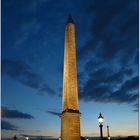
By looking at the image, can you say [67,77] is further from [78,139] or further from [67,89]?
[78,139]

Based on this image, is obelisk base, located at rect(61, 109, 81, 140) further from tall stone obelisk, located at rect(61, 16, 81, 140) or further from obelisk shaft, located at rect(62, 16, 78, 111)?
obelisk shaft, located at rect(62, 16, 78, 111)

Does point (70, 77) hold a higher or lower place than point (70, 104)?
higher

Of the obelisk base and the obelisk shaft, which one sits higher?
the obelisk shaft

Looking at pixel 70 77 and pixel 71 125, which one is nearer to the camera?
pixel 71 125

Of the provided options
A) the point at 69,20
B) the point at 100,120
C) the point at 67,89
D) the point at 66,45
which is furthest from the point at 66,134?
the point at 69,20

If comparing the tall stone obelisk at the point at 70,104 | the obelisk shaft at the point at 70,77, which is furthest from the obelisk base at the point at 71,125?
the obelisk shaft at the point at 70,77

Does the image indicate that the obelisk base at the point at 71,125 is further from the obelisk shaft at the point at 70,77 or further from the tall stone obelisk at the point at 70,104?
the obelisk shaft at the point at 70,77

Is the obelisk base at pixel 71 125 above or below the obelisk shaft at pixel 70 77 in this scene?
below

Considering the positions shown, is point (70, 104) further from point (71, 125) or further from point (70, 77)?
point (70, 77)

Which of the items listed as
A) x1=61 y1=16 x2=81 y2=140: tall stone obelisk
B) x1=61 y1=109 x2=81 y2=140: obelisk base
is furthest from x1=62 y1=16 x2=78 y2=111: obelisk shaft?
x1=61 y1=109 x2=81 y2=140: obelisk base

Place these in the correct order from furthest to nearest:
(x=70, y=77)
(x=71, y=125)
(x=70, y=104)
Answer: (x=70, y=77) < (x=70, y=104) < (x=71, y=125)

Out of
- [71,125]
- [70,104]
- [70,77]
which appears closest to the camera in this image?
[71,125]

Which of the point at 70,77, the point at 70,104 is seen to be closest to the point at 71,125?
the point at 70,104

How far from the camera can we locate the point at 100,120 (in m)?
16.9
